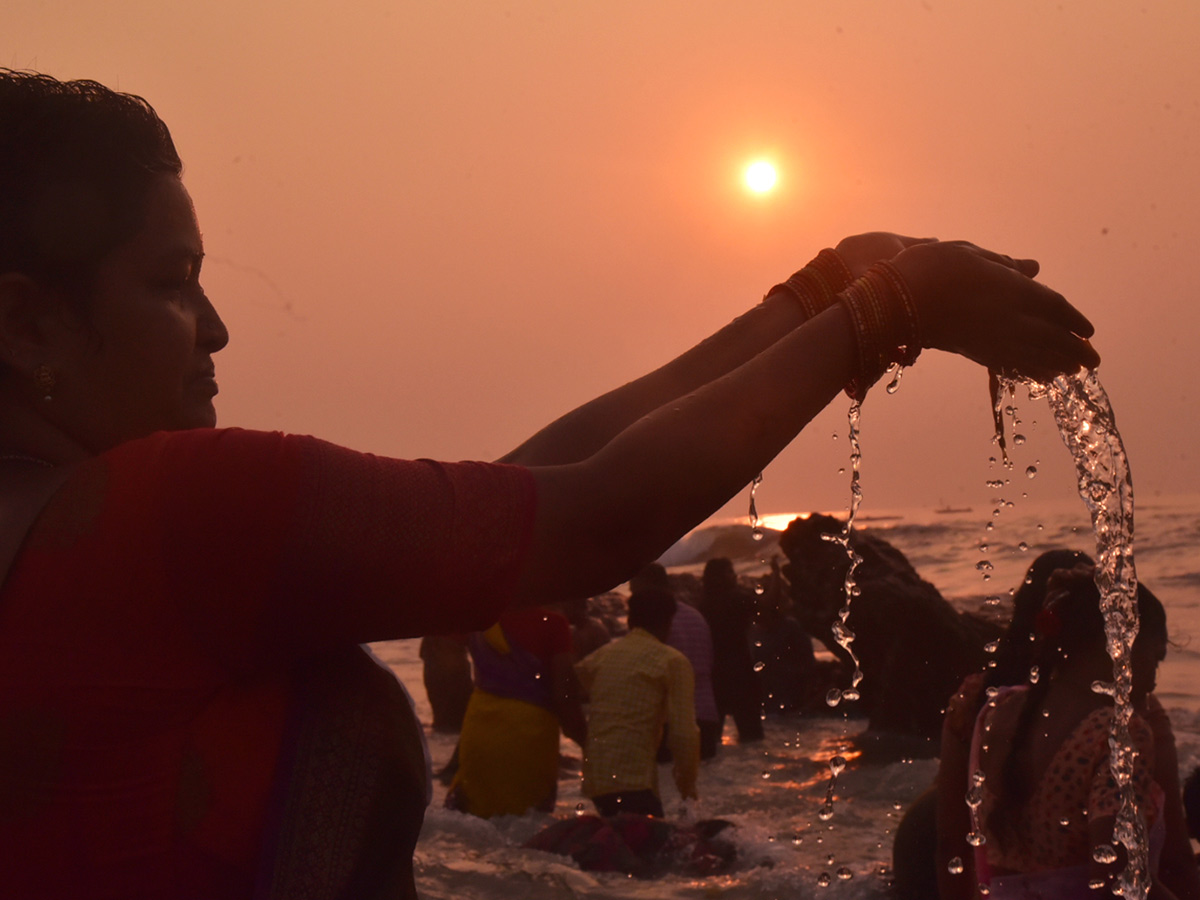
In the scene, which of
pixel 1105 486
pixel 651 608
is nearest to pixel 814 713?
pixel 651 608

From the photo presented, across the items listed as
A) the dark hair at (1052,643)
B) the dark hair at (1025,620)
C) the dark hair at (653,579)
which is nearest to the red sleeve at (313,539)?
the dark hair at (1052,643)

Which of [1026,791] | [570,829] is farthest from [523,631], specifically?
[1026,791]

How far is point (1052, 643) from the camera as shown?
175 inches

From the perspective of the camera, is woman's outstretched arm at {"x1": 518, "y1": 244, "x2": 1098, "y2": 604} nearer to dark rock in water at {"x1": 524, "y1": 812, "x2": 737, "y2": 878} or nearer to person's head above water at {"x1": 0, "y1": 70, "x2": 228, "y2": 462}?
person's head above water at {"x1": 0, "y1": 70, "x2": 228, "y2": 462}

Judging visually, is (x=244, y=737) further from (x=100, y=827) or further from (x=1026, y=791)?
(x=1026, y=791)

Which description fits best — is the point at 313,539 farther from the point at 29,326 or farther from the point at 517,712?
the point at 517,712

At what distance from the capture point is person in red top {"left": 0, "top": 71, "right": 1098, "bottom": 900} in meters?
1.16

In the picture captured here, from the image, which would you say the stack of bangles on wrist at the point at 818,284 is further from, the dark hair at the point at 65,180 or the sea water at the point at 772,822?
the sea water at the point at 772,822

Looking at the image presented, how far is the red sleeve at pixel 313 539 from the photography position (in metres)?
1.16

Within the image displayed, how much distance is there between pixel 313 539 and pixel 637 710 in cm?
730

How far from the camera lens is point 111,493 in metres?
1.20

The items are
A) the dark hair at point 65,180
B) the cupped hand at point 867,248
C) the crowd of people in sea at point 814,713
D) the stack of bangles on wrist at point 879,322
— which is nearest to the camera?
the dark hair at point 65,180

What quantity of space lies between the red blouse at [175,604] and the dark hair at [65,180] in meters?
0.27

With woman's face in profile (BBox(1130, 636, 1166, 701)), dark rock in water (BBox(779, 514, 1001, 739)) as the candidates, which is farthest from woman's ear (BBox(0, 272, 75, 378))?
dark rock in water (BBox(779, 514, 1001, 739))
